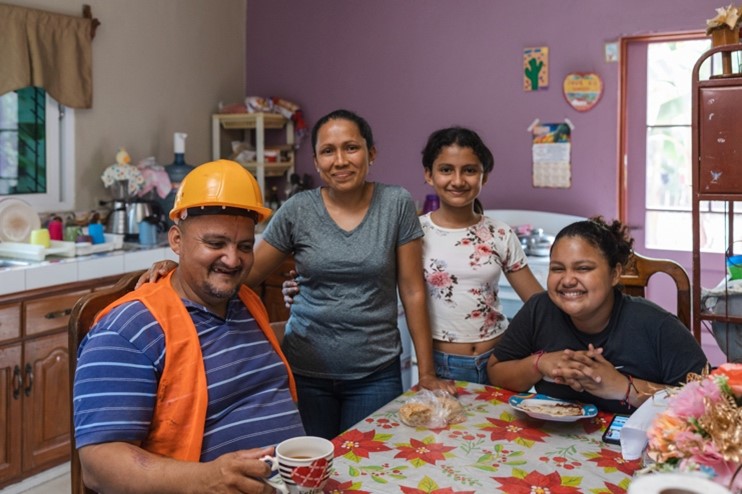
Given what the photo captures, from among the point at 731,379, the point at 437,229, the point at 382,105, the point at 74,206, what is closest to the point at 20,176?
the point at 74,206

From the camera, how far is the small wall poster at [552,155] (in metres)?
3.93

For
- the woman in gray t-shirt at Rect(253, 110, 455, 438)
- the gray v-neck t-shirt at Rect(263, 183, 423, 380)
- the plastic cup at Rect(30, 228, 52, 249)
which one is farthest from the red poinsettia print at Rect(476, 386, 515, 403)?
the plastic cup at Rect(30, 228, 52, 249)

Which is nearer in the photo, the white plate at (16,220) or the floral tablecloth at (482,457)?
→ the floral tablecloth at (482,457)

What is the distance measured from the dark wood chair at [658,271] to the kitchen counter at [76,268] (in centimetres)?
221

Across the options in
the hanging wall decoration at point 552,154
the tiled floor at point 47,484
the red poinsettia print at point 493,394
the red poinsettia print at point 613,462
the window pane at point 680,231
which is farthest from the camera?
the hanging wall decoration at point 552,154

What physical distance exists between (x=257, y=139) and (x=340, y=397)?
2.66 meters

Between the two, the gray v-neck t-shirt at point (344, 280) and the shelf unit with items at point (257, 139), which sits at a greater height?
the shelf unit with items at point (257, 139)

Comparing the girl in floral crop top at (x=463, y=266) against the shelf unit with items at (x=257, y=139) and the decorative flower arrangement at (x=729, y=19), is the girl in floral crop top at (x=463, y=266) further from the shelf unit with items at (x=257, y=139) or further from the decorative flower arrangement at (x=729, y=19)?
the shelf unit with items at (x=257, y=139)

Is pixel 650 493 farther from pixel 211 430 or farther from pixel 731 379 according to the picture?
pixel 211 430

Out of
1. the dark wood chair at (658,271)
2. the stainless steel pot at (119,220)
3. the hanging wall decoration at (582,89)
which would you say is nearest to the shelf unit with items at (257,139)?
the stainless steel pot at (119,220)

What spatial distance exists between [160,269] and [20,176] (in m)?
2.37

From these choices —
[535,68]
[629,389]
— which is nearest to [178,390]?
[629,389]

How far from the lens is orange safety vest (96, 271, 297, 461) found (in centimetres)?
133

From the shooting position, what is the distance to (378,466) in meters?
1.38
